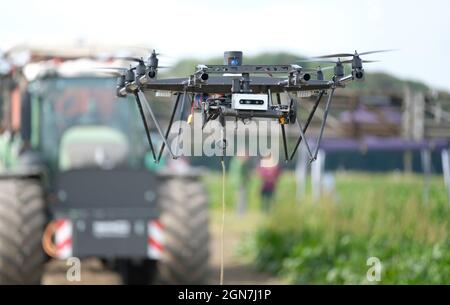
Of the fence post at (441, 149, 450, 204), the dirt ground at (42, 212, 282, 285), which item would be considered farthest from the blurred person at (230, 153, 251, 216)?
the fence post at (441, 149, 450, 204)

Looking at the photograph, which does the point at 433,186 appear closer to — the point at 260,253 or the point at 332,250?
the point at 332,250

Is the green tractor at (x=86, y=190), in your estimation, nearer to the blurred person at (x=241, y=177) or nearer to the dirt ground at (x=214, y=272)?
the dirt ground at (x=214, y=272)

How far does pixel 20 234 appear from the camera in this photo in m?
11.9

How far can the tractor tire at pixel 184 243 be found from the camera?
497 inches

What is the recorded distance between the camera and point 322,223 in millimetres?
16578

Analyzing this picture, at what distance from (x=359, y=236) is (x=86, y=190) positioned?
400cm

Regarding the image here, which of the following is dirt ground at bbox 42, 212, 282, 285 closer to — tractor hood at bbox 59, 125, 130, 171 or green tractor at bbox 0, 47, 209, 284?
green tractor at bbox 0, 47, 209, 284

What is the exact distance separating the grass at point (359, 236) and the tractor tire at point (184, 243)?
1517 millimetres

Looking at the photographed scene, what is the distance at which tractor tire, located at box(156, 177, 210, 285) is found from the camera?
41.4 ft

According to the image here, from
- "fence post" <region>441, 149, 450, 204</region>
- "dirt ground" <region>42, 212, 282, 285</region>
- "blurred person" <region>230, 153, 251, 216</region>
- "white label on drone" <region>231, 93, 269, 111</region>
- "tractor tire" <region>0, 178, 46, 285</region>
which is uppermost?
"white label on drone" <region>231, 93, 269, 111</region>

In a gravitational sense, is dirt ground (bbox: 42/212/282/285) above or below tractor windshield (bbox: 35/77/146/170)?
below

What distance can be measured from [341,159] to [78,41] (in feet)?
48.3

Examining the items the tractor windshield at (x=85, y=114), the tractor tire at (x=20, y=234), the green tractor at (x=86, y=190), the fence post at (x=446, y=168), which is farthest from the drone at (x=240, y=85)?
the tractor windshield at (x=85, y=114)

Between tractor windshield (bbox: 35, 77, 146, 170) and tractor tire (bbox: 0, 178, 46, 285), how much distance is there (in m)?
1.39
